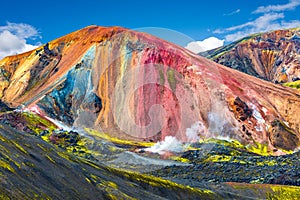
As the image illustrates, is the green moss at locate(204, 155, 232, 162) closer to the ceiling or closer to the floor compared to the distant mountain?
closer to the floor

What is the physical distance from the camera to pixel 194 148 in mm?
91000

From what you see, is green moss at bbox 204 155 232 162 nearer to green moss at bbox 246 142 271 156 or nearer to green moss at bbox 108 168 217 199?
green moss at bbox 246 142 271 156

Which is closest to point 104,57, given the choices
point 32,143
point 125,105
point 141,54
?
point 141,54

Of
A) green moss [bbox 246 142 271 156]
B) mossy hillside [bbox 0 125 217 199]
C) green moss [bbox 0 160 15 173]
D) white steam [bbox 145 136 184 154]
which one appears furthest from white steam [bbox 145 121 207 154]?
green moss [bbox 0 160 15 173]

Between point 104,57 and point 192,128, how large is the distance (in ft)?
130

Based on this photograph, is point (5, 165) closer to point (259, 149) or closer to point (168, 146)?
point (168, 146)

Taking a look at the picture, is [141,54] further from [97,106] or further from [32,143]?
[32,143]

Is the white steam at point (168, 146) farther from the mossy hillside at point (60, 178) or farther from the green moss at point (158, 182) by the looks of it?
the mossy hillside at point (60, 178)

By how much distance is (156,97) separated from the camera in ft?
362

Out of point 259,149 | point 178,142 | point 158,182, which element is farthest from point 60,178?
point 259,149

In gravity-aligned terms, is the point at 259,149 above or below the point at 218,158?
above

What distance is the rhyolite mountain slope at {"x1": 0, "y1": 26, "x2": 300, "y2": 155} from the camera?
100562mm

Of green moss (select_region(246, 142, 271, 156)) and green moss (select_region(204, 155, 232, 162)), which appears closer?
green moss (select_region(204, 155, 232, 162))

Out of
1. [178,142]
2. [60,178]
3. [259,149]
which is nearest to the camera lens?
[60,178]
